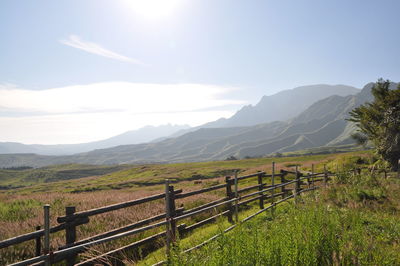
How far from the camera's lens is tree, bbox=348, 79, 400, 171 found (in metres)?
27.0

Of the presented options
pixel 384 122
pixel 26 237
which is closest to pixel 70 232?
pixel 26 237

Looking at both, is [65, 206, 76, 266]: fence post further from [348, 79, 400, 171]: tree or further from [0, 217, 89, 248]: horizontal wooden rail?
[348, 79, 400, 171]: tree

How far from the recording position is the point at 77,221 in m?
6.28

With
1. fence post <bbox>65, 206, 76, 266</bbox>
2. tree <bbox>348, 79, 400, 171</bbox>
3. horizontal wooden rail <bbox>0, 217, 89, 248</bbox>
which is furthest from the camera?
tree <bbox>348, 79, 400, 171</bbox>

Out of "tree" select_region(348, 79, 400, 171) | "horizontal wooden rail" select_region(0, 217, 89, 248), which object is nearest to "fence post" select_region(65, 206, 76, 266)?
"horizontal wooden rail" select_region(0, 217, 89, 248)

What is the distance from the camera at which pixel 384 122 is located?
27.6 meters

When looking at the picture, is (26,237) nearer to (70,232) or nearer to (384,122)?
(70,232)

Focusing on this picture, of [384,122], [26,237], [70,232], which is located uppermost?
[384,122]

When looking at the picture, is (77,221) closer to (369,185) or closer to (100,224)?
(100,224)

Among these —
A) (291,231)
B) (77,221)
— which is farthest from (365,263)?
(77,221)

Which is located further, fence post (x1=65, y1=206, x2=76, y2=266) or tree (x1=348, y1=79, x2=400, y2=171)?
tree (x1=348, y1=79, x2=400, y2=171)

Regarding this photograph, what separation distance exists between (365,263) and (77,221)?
5.98 m

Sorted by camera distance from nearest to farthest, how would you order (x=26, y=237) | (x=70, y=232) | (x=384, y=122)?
(x=26, y=237), (x=70, y=232), (x=384, y=122)

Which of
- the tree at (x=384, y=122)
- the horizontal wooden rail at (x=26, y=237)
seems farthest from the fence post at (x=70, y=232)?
the tree at (x=384, y=122)
